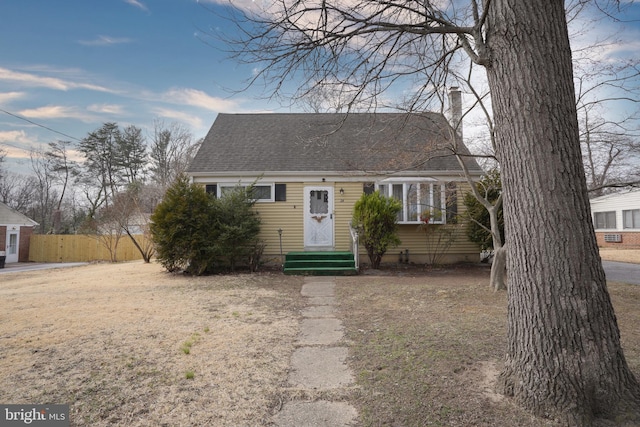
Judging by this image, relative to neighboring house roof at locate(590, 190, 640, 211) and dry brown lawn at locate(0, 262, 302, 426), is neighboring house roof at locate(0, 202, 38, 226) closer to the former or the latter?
dry brown lawn at locate(0, 262, 302, 426)

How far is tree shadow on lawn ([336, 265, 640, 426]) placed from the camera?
2361mm

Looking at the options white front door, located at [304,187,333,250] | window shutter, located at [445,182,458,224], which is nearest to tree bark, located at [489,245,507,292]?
window shutter, located at [445,182,458,224]

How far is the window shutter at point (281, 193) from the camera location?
37.4 feet

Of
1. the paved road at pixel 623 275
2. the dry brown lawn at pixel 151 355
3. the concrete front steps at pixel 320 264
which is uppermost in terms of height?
the concrete front steps at pixel 320 264

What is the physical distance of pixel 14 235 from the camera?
19.1 meters

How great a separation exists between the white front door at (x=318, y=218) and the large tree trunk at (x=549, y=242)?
883 centimetres

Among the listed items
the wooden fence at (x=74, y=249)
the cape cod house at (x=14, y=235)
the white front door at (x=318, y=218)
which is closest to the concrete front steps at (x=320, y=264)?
the white front door at (x=318, y=218)

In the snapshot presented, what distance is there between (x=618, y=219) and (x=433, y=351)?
71.7 feet

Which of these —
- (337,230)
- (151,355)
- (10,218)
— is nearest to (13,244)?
(10,218)

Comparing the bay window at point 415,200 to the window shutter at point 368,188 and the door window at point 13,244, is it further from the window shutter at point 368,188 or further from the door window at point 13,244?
the door window at point 13,244

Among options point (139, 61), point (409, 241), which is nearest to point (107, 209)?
point (139, 61)

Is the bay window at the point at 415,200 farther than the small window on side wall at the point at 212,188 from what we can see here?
No
